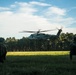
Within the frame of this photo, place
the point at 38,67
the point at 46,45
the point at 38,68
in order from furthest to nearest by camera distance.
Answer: the point at 46,45
the point at 38,67
the point at 38,68

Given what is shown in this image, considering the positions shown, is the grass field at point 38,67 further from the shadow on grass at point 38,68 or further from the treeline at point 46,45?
the treeline at point 46,45

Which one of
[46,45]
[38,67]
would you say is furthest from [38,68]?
[46,45]

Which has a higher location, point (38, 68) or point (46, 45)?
point (38, 68)

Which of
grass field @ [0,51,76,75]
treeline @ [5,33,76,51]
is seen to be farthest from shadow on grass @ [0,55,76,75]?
treeline @ [5,33,76,51]

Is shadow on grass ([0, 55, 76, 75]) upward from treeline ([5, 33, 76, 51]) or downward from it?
upward

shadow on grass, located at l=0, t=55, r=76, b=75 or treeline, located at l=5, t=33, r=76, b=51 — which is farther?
treeline, located at l=5, t=33, r=76, b=51

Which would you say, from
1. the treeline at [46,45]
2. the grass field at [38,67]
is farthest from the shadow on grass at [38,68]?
the treeline at [46,45]

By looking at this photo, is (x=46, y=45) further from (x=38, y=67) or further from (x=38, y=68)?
(x=38, y=68)

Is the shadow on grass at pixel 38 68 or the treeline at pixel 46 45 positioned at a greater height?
the shadow on grass at pixel 38 68

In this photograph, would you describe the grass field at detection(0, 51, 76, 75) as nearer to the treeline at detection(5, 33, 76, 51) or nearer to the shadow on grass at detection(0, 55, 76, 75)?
the shadow on grass at detection(0, 55, 76, 75)

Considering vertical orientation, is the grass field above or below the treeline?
above

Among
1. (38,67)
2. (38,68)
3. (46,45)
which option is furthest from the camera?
(46,45)

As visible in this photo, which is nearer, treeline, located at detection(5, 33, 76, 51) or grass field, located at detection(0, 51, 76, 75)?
grass field, located at detection(0, 51, 76, 75)

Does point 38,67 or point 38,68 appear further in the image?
point 38,67
